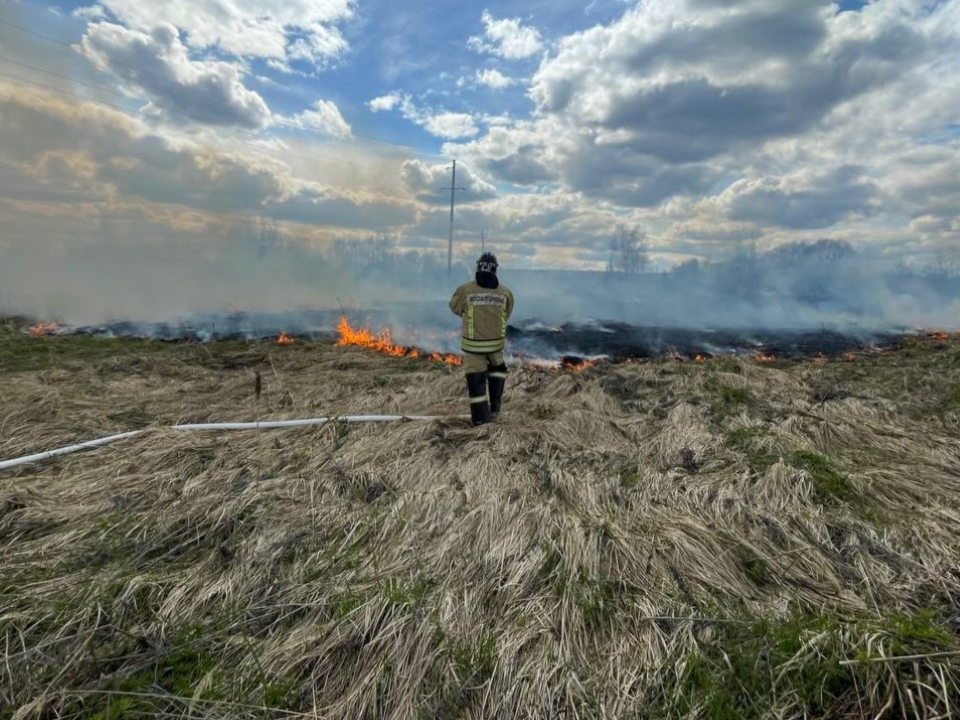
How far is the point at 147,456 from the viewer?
15.9 feet

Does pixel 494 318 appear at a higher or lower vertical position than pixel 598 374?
higher

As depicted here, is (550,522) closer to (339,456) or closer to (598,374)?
(339,456)

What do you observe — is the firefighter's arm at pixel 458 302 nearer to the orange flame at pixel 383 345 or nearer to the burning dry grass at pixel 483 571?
the burning dry grass at pixel 483 571

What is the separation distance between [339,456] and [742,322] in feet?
121

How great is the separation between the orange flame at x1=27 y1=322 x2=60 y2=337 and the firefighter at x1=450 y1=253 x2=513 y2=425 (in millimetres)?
17874

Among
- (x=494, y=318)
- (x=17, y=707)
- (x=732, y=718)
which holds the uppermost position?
(x=494, y=318)

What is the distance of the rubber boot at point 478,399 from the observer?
6.61m

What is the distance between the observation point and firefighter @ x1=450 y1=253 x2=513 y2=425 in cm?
666

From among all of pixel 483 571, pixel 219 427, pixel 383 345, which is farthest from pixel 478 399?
pixel 383 345

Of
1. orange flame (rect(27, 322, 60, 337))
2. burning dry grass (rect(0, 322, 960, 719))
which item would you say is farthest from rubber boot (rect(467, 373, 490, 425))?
orange flame (rect(27, 322, 60, 337))

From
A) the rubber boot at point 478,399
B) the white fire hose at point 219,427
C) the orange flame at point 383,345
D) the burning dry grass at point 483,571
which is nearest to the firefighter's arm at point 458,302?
the rubber boot at point 478,399

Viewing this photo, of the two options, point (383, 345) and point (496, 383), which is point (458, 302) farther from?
point (383, 345)

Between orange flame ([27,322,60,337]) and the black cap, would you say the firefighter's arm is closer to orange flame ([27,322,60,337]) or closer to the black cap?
the black cap

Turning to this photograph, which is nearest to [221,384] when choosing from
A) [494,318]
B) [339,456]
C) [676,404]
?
[339,456]
